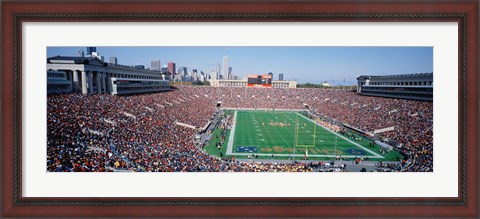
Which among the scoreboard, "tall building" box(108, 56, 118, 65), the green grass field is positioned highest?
"tall building" box(108, 56, 118, 65)

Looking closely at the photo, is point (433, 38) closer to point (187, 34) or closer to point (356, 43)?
point (356, 43)

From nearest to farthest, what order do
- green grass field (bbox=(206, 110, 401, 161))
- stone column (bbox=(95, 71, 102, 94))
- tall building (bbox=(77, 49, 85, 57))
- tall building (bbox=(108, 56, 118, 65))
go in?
tall building (bbox=(77, 49, 85, 57)), tall building (bbox=(108, 56, 118, 65)), stone column (bbox=(95, 71, 102, 94)), green grass field (bbox=(206, 110, 401, 161))

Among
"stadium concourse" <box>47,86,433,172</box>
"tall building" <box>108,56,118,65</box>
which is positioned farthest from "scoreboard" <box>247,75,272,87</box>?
"tall building" <box>108,56,118,65</box>

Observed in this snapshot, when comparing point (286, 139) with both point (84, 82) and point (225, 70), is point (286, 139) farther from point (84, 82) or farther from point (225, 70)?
point (84, 82)

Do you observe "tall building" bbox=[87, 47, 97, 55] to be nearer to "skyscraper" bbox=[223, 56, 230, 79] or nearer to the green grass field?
"skyscraper" bbox=[223, 56, 230, 79]

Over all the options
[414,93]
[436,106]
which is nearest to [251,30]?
[436,106]

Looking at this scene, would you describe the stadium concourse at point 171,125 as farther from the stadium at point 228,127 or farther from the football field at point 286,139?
the football field at point 286,139
